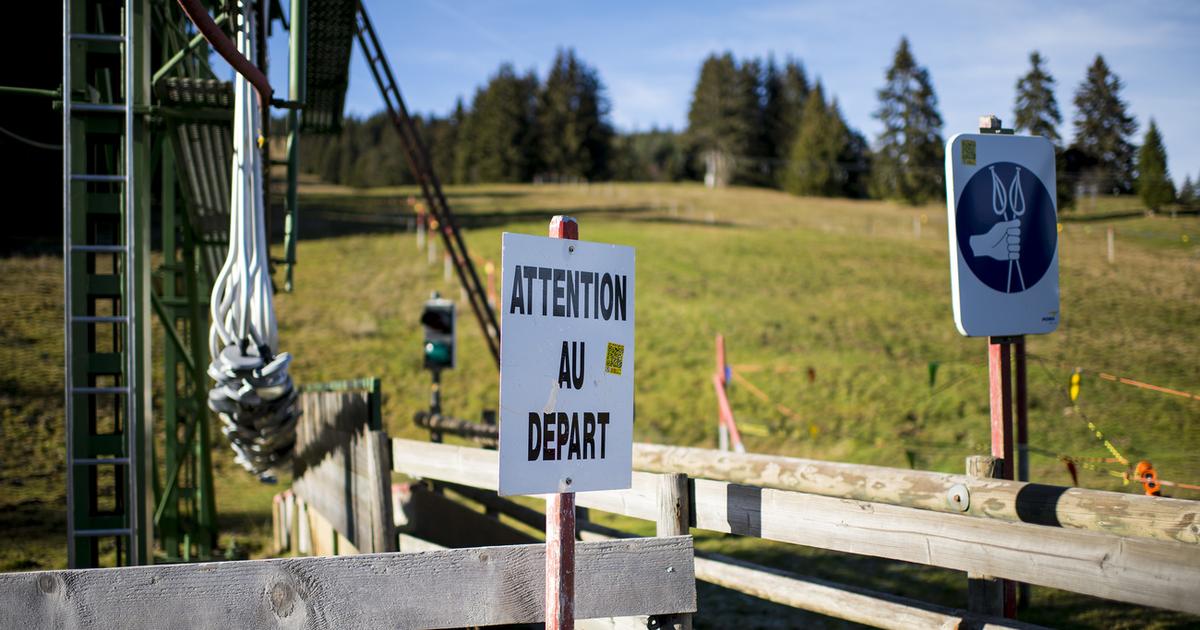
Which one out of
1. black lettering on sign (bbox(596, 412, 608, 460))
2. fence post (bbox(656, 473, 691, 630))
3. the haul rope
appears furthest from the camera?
the haul rope

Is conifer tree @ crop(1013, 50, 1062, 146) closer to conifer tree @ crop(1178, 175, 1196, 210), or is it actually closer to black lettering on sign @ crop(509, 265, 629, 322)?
conifer tree @ crop(1178, 175, 1196, 210)

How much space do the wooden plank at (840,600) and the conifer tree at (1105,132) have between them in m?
12.1

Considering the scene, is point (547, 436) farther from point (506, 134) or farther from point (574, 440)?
point (506, 134)

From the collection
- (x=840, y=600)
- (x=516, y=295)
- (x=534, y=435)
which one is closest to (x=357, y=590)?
(x=534, y=435)

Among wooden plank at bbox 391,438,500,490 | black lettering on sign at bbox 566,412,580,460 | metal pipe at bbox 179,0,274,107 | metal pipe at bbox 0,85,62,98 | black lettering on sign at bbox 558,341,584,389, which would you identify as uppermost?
metal pipe at bbox 0,85,62,98

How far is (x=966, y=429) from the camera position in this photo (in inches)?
595

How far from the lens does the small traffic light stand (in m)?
12.3

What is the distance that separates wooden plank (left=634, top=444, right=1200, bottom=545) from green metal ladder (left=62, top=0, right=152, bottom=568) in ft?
12.5

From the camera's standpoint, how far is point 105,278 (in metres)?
6.68

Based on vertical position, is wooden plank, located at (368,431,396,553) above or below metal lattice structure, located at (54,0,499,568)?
below

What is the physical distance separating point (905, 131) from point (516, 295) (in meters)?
68.3

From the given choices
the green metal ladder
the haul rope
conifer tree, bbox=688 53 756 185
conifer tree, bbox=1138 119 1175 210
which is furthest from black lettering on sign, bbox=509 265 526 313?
conifer tree, bbox=688 53 756 185

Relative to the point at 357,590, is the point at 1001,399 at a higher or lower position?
higher

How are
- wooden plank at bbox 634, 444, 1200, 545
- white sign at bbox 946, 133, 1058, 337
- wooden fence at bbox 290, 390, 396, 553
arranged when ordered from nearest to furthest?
wooden plank at bbox 634, 444, 1200, 545, white sign at bbox 946, 133, 1058, 337, wooden fence at bbox 290, 390, 396, 553
